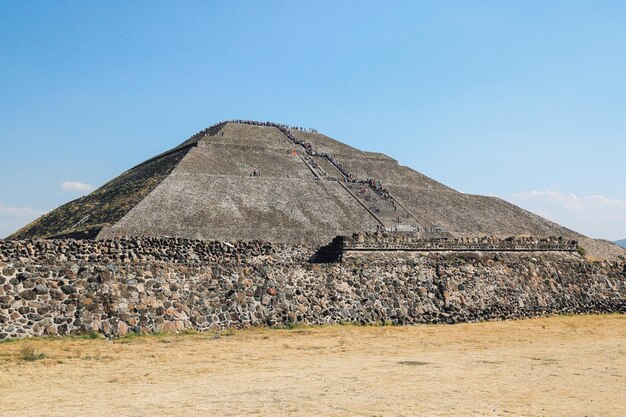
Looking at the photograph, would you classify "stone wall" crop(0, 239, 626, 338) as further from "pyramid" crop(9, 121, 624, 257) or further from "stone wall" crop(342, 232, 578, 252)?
"pyramid" crop(9, 121, 624, 257)

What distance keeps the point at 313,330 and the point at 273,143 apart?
4287 centimetres

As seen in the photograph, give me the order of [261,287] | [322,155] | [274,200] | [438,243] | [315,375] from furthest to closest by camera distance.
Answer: [322,155] → [274,200] → [438,243] → [261,287] → [315,375]

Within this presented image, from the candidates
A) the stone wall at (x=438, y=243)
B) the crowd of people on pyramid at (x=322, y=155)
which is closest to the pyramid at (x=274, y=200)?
the crowd of people on pyramid at (x=322, y=155)

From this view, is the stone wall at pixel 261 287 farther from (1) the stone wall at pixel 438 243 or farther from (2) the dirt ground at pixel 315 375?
(2) the dirt ground at pixel 315 375

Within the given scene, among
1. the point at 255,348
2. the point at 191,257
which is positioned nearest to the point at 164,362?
the point at 255,348

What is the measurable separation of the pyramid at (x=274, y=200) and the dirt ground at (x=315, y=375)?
19.4 metres

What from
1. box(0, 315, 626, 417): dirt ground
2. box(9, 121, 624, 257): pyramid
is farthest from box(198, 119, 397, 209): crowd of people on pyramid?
box(0, 315, 626, 417): dirt ground

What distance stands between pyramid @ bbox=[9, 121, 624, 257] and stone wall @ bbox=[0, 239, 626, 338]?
866 cm

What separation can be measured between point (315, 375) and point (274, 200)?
105ft

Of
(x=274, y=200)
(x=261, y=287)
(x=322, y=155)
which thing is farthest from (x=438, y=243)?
(x=322, y=155)

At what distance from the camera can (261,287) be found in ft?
74.9

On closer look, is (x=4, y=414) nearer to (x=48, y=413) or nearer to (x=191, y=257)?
(x=48, y=413)

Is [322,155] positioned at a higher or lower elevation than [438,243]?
higher

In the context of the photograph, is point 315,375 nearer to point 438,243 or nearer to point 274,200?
point 438,243
